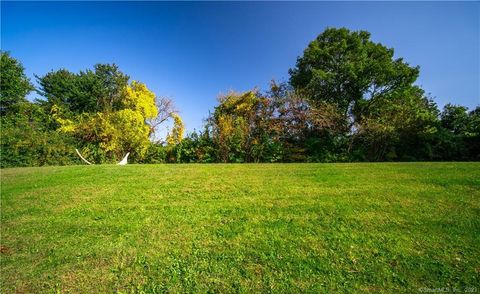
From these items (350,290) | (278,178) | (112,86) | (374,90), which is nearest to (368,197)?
(278,178)

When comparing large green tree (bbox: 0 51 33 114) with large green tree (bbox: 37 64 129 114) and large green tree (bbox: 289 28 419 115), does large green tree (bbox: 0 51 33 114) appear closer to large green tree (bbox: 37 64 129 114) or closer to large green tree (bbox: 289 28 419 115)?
large green tree (bbox: 37 64 129 114)

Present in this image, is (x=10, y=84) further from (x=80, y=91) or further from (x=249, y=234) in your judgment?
(x=249, y=234)

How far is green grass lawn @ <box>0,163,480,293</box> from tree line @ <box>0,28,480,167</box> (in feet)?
28.6

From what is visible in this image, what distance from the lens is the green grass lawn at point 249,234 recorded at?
3.34 meters

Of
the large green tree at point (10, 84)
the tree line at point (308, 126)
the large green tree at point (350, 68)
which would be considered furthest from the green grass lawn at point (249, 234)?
the large green tree at point (10, 84)

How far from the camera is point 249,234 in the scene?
4.40 meters

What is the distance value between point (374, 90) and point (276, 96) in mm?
10973

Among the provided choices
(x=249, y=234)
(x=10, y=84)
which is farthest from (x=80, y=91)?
(x=249, y=234)

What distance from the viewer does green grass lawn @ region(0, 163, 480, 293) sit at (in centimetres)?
334

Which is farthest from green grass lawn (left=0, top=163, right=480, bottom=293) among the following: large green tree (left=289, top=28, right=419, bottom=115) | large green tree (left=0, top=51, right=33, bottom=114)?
large green tree (left=0, top=51, right=33, bottom=114)

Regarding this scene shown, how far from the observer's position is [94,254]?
3.99 meters

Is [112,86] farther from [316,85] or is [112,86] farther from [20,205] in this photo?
[20,205]

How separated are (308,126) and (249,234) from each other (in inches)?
576

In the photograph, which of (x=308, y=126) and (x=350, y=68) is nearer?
(x=308, y=126)
